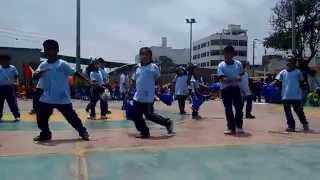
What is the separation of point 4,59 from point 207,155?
7.83 m

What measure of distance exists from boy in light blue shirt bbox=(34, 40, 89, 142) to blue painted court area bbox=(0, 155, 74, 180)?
6.37 feet

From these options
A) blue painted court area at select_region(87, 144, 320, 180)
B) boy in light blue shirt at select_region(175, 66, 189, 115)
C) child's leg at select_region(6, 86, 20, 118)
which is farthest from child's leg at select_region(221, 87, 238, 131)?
boy in light blue shirt at select_region(175, 66, 189, 115)

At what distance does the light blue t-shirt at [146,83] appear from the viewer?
1042 cm

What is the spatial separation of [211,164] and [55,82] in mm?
3484

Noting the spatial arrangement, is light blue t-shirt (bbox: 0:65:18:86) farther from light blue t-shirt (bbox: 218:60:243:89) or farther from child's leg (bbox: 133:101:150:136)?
light blue t-shirt (bbox: 218:60:243:89)

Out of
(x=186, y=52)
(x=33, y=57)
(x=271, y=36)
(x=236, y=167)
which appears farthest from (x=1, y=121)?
(x=186, y=52)

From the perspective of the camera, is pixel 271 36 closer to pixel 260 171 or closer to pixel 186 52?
pixel 260 171

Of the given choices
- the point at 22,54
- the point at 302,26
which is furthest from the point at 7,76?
the point at 22,54

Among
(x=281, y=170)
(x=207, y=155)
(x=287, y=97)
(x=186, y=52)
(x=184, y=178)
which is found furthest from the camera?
(x=186, y=52)

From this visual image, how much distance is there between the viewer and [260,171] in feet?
22.2

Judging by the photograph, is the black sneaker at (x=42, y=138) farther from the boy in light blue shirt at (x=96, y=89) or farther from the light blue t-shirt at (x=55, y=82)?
the boy in light blue shirt at (x=96, y=89)

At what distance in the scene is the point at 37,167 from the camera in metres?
7.03

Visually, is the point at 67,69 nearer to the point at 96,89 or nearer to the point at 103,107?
the point at 96,89

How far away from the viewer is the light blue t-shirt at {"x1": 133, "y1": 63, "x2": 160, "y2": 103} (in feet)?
34.2
